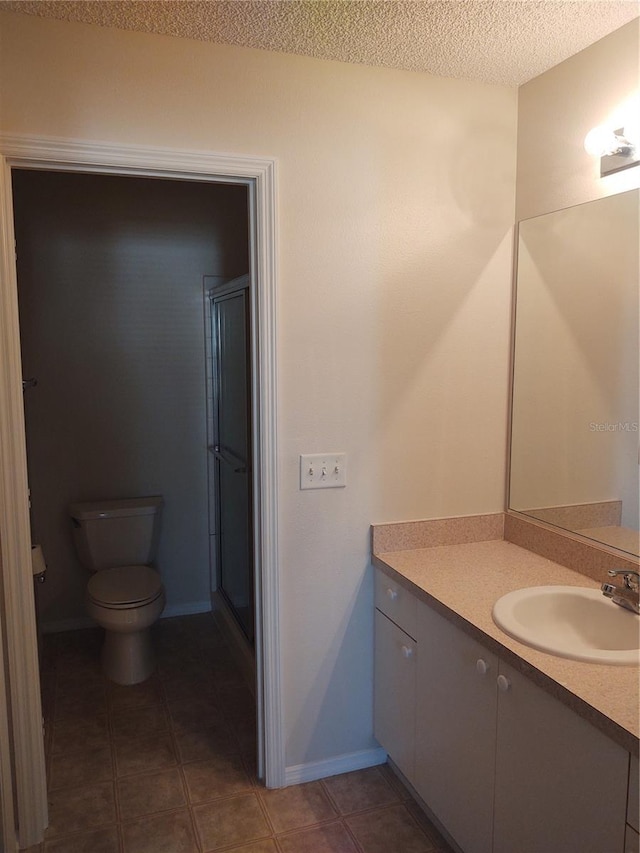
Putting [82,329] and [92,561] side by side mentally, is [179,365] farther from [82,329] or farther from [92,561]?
[92,561]

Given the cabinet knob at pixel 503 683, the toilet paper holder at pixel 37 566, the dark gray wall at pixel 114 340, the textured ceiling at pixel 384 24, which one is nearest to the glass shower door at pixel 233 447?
the dark gray wall at pixel 114 340

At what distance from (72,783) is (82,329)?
2.00 meters

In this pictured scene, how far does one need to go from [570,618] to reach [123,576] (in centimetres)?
209

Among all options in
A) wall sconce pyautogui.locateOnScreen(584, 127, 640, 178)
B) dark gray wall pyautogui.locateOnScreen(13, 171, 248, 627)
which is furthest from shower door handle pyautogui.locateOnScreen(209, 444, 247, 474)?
wall sconce pyautogui.locateOnScreen(584, 127, 640, 178)

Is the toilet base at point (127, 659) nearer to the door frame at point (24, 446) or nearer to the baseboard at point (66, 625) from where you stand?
the baseboard at point (66, 625)

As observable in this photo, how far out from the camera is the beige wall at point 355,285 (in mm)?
1888

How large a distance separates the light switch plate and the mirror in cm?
66

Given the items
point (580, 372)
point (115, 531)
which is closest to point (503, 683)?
point (580, 372)

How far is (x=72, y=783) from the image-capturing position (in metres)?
2.21

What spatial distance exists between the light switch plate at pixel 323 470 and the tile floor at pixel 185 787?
41.1 inches

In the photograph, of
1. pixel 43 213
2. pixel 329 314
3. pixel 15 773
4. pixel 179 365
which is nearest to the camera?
pixel 15 773

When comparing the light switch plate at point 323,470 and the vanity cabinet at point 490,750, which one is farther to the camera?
the light switch plate at point 323,470

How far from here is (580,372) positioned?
2016 millimetres

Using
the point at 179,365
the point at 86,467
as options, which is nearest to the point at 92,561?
the point at 86,467
